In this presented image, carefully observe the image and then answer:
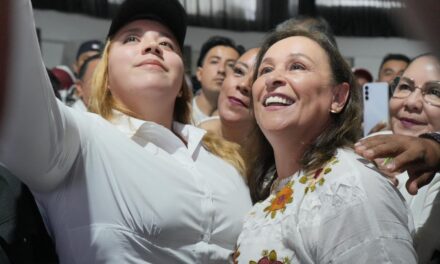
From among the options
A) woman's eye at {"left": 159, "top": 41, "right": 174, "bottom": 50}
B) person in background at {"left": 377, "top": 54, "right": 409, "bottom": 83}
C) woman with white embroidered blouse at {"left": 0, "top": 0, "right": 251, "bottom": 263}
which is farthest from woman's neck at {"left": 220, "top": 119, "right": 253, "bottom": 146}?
person in background at {"left": 377, "top": 54, "right": 409, "bottom": 83}

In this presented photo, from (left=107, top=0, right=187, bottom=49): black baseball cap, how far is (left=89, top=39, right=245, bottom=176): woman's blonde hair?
0.23 feet

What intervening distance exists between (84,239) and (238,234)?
414mm

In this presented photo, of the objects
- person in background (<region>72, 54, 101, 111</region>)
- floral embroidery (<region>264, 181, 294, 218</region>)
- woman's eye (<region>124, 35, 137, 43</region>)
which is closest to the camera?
floral embroidery (<region>264, 181, 294, 218</region>)

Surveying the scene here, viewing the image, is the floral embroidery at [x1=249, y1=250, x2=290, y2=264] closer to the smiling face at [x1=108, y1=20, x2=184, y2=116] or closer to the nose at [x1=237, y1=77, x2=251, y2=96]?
the smiling face at [x1=108, y1=20, x2=184, y2=116]

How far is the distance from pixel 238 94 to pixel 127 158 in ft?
3.62

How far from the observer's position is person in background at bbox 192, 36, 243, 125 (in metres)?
3.44

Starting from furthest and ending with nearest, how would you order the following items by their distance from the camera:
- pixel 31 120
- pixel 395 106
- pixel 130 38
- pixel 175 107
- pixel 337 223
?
pixel 395 106
pixel 175 107
pixel 130 38
pixel 337 223
pixel 31 120

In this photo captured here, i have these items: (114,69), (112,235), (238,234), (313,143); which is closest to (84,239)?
(112,235)

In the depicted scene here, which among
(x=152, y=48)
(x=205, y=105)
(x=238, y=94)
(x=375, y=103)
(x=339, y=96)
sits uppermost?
(x=152, y=48)

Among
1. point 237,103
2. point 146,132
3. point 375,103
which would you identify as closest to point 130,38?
point 146,132

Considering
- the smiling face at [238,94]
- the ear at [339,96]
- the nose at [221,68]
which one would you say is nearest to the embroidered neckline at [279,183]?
the ear at [339,96]

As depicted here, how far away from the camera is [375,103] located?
270 cm

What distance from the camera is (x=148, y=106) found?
1583 mm

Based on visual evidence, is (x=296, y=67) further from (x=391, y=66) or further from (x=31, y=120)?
(x=391, y=66)
